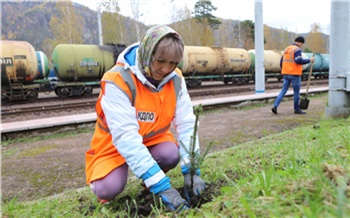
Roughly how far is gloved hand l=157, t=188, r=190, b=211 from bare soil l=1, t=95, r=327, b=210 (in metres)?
0.20

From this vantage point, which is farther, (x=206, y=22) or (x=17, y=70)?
(x=206, y=22)

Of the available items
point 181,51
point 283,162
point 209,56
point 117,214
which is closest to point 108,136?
point 117,214

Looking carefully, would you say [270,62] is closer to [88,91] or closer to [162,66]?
[88,91]

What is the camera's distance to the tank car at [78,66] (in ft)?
46.3

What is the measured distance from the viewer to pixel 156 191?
1.78 meters

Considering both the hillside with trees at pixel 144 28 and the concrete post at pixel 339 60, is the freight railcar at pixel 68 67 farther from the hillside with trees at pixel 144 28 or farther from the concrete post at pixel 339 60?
the concrete post at pixel 339 60

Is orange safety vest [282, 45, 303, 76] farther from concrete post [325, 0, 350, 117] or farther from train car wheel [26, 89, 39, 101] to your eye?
train car wheel [26, 89, 39, 101]

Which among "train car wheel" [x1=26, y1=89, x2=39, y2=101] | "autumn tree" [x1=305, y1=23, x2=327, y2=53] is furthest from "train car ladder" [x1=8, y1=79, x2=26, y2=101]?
"autumn tree" [x1=305, y1=23, x2=327, y2=53]

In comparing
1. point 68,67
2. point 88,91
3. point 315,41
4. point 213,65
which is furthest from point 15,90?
→ point 315,41

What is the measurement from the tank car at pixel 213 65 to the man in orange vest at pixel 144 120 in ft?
48.9

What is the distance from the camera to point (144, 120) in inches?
84.0

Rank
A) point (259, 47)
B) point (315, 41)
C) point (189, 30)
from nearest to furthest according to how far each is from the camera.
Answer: point (259, 47) < point (189, 30) < point (315, 41)

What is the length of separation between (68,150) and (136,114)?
329 cm

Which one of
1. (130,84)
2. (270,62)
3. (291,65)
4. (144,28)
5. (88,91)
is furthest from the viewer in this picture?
(144,28)
